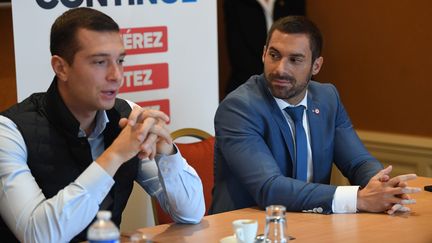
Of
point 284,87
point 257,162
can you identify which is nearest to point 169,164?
point 257,162

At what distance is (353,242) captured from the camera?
8.46 ft

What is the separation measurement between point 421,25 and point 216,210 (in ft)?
7.70

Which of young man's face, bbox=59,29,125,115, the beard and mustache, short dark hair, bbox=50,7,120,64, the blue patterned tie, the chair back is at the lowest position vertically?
the chair back

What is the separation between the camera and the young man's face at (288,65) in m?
3.37

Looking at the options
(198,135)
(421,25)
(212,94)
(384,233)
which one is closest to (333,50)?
(421,25)

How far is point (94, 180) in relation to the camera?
99.0 inches

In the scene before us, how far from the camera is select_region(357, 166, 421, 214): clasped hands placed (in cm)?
296

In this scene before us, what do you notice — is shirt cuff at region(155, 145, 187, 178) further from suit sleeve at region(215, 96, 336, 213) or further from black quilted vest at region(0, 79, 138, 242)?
suit sleeve at region(215, 96, 336, 213)

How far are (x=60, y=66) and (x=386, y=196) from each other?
47.3 inches

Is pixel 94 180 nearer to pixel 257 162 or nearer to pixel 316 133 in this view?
pixel 257 162

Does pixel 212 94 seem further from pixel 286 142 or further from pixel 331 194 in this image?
pixel 331 194

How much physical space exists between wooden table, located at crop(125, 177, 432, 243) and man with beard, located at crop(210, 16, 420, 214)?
19 centimetres

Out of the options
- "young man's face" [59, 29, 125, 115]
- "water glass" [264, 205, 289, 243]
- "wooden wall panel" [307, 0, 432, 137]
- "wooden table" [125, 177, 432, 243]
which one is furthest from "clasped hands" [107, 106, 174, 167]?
"wooden wall panel" [307, 0, 432, 137]

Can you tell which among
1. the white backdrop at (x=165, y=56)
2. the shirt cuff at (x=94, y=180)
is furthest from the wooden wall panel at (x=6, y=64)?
the shirt cuff at (x=94, y=180)
